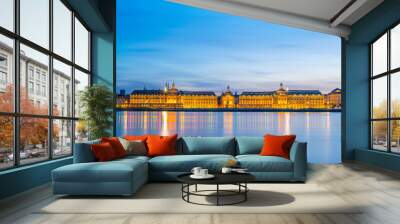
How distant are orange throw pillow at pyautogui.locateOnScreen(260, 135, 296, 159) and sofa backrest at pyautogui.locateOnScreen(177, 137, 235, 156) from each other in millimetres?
641

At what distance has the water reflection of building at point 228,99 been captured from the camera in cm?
1429

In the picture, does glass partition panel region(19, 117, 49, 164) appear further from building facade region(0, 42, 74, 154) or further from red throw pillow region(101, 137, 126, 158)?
red throw pillow region(101, 137, 126, 158)

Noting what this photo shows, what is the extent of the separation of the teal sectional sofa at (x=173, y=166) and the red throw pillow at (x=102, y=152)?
0.26 feet

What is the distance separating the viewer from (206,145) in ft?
22.6

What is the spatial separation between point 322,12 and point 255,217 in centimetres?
627

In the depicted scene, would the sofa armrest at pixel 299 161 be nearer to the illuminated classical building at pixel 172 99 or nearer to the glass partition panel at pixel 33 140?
the glass partition panel at pixel 33 140

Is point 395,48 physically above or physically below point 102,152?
above

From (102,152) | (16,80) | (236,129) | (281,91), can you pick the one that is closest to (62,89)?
(16,80)

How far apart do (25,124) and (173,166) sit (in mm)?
2242

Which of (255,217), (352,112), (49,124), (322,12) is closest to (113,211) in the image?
(255,217)

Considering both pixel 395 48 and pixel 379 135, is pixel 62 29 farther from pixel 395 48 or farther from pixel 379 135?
pixel 379 135

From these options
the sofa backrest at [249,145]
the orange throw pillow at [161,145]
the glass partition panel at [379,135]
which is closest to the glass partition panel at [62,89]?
the orange throw pillow at [161,145]

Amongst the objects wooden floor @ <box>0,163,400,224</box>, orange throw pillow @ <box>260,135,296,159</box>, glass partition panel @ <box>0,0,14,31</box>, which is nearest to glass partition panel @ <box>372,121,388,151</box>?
wooden floor @ <box>0,163,400,224</box>

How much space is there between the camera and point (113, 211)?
13.7 ft
